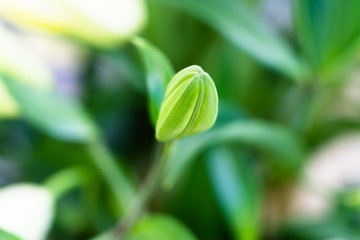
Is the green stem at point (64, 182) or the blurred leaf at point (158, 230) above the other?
the blurred leaf at point (158, 230)

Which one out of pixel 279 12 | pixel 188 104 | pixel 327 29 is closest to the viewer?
pixel 188 104

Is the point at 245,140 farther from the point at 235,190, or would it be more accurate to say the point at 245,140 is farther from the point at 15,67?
the point at 15,67

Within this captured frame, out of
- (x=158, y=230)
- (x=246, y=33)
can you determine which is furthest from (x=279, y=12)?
(x=158, y=230)

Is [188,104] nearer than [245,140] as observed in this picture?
Yes

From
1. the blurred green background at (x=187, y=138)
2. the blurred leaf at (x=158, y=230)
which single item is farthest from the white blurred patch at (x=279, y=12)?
the blurred leaf at (x=158, y=230)

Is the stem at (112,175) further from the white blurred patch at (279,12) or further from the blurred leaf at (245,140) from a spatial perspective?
the white blurred patch at (279,12)

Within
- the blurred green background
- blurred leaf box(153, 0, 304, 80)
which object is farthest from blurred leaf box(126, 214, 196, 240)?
blurred leaf box(153, 0, 304, 80)

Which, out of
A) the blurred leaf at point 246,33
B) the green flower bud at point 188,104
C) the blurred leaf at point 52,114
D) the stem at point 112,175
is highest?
the blurred leaf at point 246,33

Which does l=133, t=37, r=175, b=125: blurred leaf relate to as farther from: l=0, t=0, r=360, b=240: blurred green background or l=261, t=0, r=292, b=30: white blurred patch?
l=261, t=0, r=292, b=30: white blurred patch
